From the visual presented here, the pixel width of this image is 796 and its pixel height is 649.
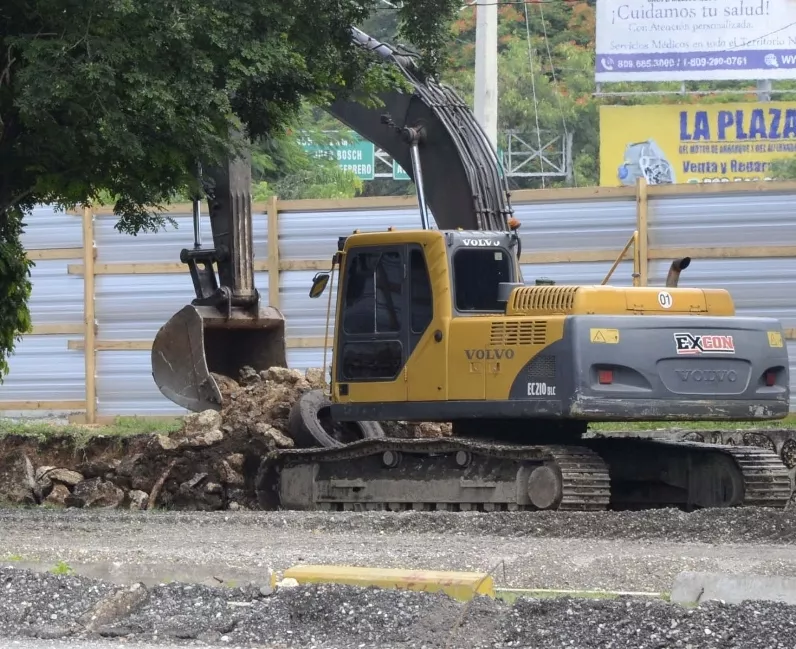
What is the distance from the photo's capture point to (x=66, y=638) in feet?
22.9

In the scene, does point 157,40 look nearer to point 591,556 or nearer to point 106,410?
point 591,556

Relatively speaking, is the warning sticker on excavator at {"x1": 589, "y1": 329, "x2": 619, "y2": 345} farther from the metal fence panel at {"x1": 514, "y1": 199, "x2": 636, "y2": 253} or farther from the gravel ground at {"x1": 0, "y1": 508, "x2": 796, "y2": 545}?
the metal fence panel at {"x1": 514, "y1": 199, "x2": 636, "y2": 253}

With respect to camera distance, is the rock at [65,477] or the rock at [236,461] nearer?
the rock at [236,461]

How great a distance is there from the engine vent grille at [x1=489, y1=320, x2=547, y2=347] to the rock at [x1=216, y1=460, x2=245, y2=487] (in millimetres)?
3427

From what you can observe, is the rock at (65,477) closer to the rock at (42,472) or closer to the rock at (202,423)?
the rock at (42,472)

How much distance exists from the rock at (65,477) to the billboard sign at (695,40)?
27.2 metres

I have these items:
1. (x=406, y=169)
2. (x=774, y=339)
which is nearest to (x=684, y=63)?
(x=406, y=169)

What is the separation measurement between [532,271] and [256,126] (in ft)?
22.3

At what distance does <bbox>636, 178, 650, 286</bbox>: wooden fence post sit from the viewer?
1906 centimetres

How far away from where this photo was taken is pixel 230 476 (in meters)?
14.5

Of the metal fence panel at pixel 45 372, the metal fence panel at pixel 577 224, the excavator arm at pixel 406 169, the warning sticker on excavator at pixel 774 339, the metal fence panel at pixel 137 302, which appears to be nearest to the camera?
the warning sticker on excavator at pixel 774 339

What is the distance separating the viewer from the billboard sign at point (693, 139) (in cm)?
4159

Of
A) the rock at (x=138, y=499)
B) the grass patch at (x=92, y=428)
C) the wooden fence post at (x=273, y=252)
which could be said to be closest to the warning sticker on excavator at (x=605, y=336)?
the rock at (x=138, y=499)

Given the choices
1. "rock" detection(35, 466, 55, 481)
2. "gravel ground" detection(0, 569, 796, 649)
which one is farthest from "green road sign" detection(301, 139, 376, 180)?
"gravel ground" detection(0, 569, 796, 649)
